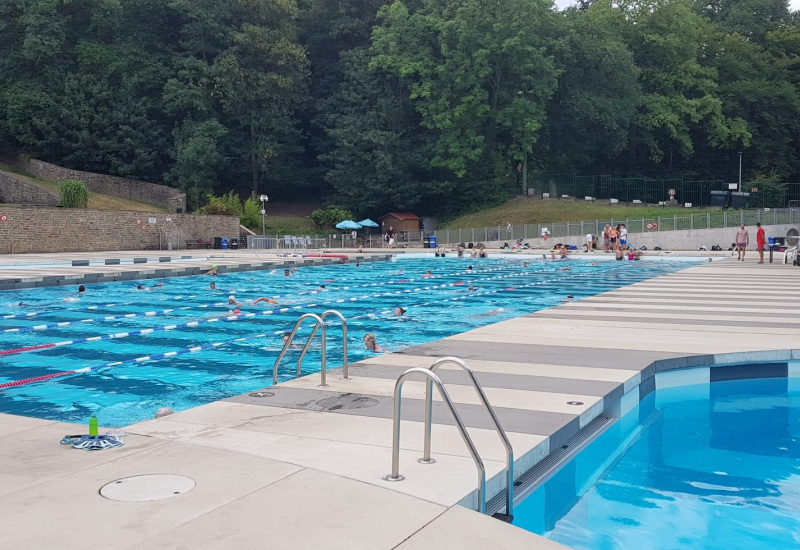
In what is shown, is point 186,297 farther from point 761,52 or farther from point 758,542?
point 761,52

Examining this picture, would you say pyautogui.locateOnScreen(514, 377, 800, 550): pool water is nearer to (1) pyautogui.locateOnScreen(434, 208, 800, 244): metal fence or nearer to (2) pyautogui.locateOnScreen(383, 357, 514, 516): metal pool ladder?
(2) pyautogui.locateOnScreen(383, 357, 514, 516): metal pool ladder

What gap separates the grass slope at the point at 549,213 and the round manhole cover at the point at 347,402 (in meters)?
47.3

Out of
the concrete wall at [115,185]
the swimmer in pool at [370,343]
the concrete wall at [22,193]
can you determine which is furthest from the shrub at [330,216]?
the swimmer in pool at [370,343]

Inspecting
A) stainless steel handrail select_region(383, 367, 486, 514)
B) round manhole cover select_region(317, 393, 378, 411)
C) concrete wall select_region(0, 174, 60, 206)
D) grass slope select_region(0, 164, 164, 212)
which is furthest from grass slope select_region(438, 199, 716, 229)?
stainless steel handrail select_region(383, 367, 486, 514)

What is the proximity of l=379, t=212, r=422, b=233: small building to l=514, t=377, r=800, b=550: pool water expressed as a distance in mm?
51652

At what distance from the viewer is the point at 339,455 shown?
17.3 ft

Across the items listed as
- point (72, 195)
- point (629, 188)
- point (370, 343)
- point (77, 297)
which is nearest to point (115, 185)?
point (72, 195)

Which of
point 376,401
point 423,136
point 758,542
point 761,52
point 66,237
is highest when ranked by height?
point 761,52

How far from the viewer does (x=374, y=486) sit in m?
4.60

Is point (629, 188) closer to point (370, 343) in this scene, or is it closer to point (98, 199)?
point (98, 199)

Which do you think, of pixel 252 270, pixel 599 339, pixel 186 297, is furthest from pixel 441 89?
pixel 599 339

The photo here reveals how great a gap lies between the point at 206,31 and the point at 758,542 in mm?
63667

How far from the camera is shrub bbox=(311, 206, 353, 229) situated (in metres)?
59.7

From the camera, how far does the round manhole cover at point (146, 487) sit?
14.5 feet
